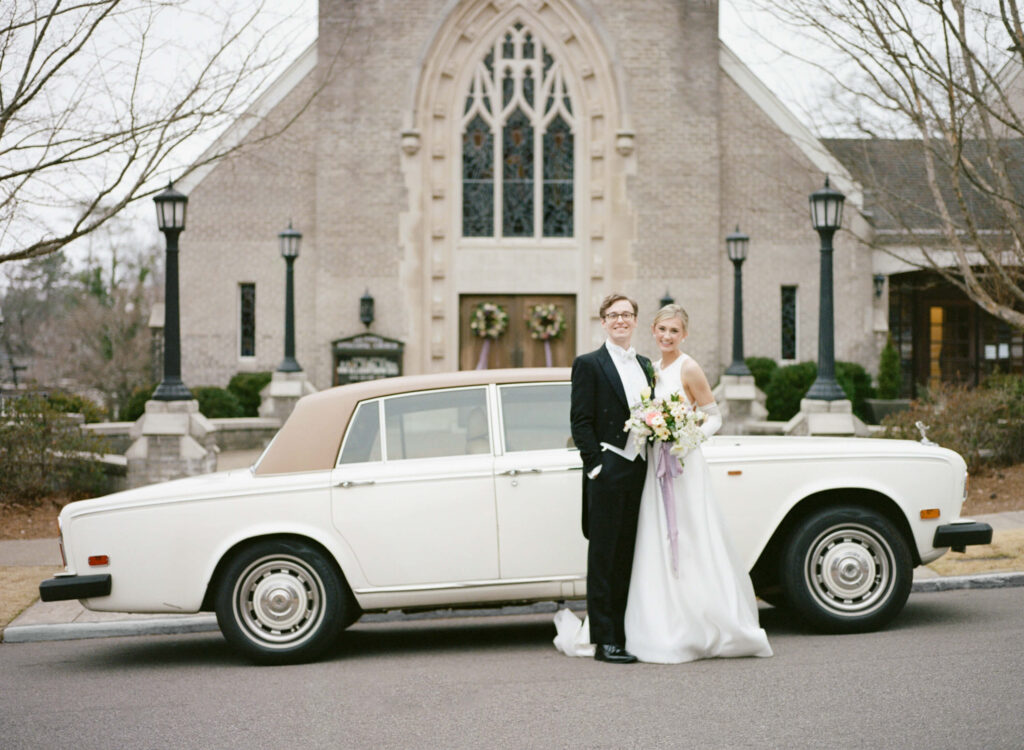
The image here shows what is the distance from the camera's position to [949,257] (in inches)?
972

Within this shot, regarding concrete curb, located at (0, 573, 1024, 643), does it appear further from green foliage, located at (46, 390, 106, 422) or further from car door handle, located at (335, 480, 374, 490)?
green foliage, located at (46, 390, 106, 422)

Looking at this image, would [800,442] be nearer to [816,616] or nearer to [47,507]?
[816,616]

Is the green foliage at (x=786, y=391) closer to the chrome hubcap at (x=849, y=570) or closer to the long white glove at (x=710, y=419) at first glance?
the chrome hubcap at (x=849, y=570)

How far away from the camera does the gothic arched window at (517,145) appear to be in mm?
25469

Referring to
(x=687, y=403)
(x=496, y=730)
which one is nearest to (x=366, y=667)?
(x=496, y=730)

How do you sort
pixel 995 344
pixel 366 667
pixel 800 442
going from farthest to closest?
pixel 995 344 → pixel 800 442 → pixel 366 667

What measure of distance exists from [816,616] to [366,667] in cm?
248

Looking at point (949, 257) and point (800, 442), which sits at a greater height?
point (949, 257)

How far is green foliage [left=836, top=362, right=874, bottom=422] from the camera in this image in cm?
2400

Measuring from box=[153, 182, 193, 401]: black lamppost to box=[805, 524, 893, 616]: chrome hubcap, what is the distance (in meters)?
10.5

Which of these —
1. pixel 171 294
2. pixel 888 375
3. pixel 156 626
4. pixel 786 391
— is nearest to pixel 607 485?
pixel 156 626

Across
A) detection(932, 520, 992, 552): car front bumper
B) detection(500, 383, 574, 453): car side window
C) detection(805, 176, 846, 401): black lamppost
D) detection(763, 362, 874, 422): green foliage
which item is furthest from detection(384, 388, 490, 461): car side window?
detection(763, 362, 874, 422): green foliage

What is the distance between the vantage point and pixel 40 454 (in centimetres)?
1365

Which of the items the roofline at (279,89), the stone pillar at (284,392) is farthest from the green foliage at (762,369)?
the roofline at (279,89)
